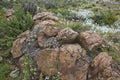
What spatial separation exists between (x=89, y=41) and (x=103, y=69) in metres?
0.90

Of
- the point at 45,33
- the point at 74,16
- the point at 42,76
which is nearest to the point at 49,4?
the point at 74,16

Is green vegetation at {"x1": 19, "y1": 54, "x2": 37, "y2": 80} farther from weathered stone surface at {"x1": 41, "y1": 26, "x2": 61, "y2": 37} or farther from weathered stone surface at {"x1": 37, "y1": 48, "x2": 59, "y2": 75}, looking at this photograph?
weathered stone surface at {"x1": 41, "y1": 26, "x2": 61, "y2": 37}

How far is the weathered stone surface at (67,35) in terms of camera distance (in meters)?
7.56

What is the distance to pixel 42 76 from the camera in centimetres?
729

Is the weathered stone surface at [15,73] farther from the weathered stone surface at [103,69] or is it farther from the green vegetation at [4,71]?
the weathered stone surface at [103,69]

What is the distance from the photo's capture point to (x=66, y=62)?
7.24 m

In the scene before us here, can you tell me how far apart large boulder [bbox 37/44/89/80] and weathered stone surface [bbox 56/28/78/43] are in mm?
167

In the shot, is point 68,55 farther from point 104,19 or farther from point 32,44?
point 104,19

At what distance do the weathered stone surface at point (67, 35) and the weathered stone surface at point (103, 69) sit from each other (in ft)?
2.65

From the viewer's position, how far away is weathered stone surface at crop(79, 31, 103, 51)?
297 inches

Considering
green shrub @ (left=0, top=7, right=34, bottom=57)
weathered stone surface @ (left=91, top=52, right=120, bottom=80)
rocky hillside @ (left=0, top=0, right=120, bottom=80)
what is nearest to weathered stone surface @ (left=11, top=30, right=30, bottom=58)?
rocky hillside @ (left=0, top=0, right=120, bottom=80)

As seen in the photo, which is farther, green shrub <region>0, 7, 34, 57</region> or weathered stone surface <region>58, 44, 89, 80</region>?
green shrub <region>0, 7, 34, 57</region>

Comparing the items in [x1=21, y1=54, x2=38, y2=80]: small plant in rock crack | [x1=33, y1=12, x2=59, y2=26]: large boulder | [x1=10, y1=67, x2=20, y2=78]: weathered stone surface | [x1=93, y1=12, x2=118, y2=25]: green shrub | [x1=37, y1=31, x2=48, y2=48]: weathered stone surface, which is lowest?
[x1=93, y1=12, x2=118, y2=25]: green shrub

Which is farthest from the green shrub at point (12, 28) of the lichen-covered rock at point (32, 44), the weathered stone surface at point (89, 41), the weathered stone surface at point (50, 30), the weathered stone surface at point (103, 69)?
the weathered stone surface at point (103, 69)
